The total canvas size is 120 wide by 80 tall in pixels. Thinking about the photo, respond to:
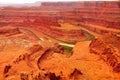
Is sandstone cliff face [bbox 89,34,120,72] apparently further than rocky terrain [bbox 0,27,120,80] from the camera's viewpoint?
Yes

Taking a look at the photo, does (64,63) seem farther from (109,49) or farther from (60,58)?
(109,49)

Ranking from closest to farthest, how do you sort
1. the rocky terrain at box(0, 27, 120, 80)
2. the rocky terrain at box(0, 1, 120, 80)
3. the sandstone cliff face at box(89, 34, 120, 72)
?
1. the rocky terrain at box(0, 27, 120, 80)
2. the rocky terrain at box(0, 1, 120, 80)
3. the sandstone cliff face at box(89, 34, 120, 72)

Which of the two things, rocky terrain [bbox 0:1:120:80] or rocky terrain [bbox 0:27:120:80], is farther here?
rocky terrain [bbox 0:1:120:80]

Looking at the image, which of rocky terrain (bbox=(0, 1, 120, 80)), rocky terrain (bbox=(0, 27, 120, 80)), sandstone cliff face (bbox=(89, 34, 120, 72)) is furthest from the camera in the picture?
sandstone cliff face (bbox=(89, 34, 120, 72))

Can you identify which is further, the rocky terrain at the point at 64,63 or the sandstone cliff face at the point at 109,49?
the sandstone cliff face at the point at 109,49

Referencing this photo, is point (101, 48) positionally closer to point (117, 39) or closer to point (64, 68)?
point (117, 39)

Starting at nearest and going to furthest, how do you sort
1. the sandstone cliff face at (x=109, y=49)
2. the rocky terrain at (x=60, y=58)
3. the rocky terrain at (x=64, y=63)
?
the rocky terrain at (x=64, y=63)
the rocky terrain at (x=60, y=58)
the sandstone cliff face at (x=109, y=49)

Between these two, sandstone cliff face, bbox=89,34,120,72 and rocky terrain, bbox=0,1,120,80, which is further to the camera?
sandstone cliff face, bbox=89,34,120,72

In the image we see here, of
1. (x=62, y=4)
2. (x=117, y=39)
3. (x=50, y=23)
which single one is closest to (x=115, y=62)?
(x=117, y=39)

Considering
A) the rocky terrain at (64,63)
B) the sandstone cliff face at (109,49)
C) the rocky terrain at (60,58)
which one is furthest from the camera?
the sandstone cliff face at (109,49)
